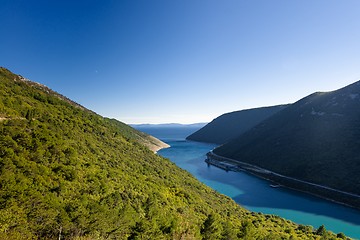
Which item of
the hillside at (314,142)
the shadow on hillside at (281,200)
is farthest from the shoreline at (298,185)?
the hillside at (314,142)

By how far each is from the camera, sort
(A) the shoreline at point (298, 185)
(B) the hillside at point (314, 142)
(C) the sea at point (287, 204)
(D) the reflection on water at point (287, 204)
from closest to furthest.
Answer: (C) the sea at point (287, 204)
(D) the reflection on water at point (287, 204)
(A) the shoreline at point (298, 185)
(B) the hillside at point (314, 142)

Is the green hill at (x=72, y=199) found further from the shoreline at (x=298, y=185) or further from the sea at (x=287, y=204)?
the shoreline at (x=298, y=185)

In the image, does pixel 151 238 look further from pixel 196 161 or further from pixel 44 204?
pixel 196 161

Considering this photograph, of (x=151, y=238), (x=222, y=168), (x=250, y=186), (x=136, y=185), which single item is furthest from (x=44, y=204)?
(x=222, y=168)

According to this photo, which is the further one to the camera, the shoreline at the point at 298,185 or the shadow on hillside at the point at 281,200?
the shoreline at the point at 298,185

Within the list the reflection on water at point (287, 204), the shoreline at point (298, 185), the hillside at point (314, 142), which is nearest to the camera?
the reflection on water at point (287, 204)

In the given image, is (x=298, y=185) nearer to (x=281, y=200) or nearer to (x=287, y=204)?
(x=281, y=200)

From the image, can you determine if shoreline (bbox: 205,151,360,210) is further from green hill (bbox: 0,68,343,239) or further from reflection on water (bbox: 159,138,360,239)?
green hill (bbox: 0,68,343,239)
